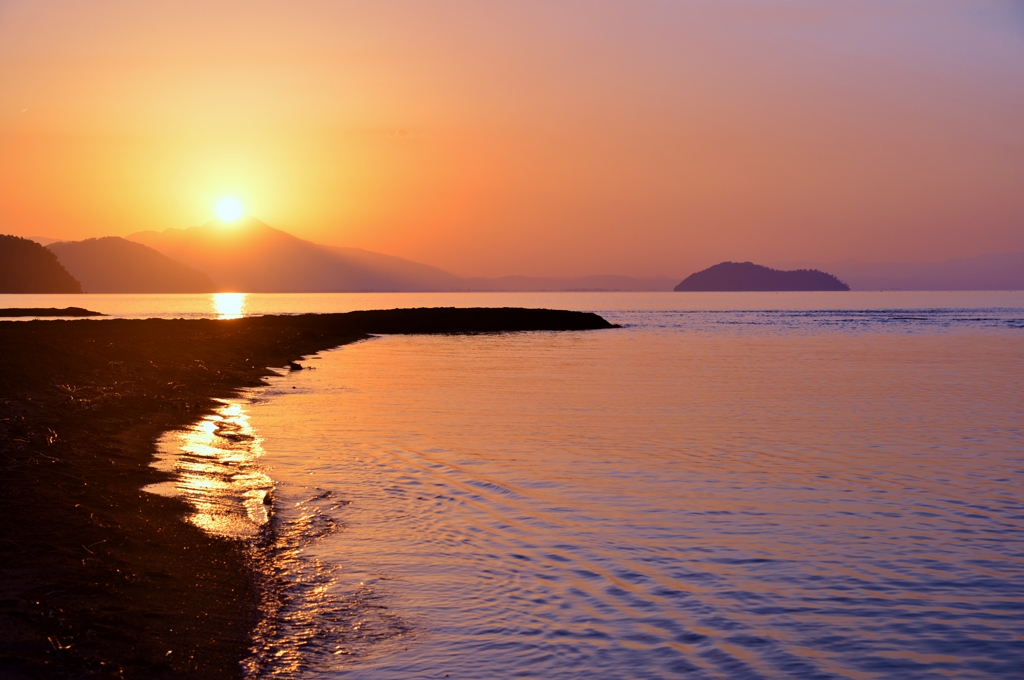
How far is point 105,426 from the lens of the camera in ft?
70.7

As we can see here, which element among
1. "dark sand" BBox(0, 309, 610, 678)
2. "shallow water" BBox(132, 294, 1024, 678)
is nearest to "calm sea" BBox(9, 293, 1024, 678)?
"shallow water" BBox(132, 294, 1024, 678)

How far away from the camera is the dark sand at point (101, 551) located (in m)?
8.41

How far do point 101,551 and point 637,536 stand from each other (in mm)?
7700

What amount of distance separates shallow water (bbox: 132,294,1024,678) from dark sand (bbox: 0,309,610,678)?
0.74 meters

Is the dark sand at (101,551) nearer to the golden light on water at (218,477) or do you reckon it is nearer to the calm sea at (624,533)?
the golden light on water at (218,477)

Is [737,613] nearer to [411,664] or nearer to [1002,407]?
[411,664]

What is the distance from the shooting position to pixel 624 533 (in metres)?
13.7

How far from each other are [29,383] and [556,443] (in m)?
15.4

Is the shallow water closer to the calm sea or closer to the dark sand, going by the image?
the calm sea

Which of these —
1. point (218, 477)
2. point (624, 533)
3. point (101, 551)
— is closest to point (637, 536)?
point (624, 533)

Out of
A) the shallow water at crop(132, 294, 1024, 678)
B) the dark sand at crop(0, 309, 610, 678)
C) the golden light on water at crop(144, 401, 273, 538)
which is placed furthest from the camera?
the golden light on water at crop(144, 401, 273, 538)

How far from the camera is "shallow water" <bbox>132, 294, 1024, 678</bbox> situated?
9148 millimetres

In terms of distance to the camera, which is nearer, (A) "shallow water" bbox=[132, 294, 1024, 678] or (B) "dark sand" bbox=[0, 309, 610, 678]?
(B) "dark sand" bbox=[0, 309, 610, 678]

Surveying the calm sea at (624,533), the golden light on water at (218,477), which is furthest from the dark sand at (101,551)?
the calm sea at (624,533)
